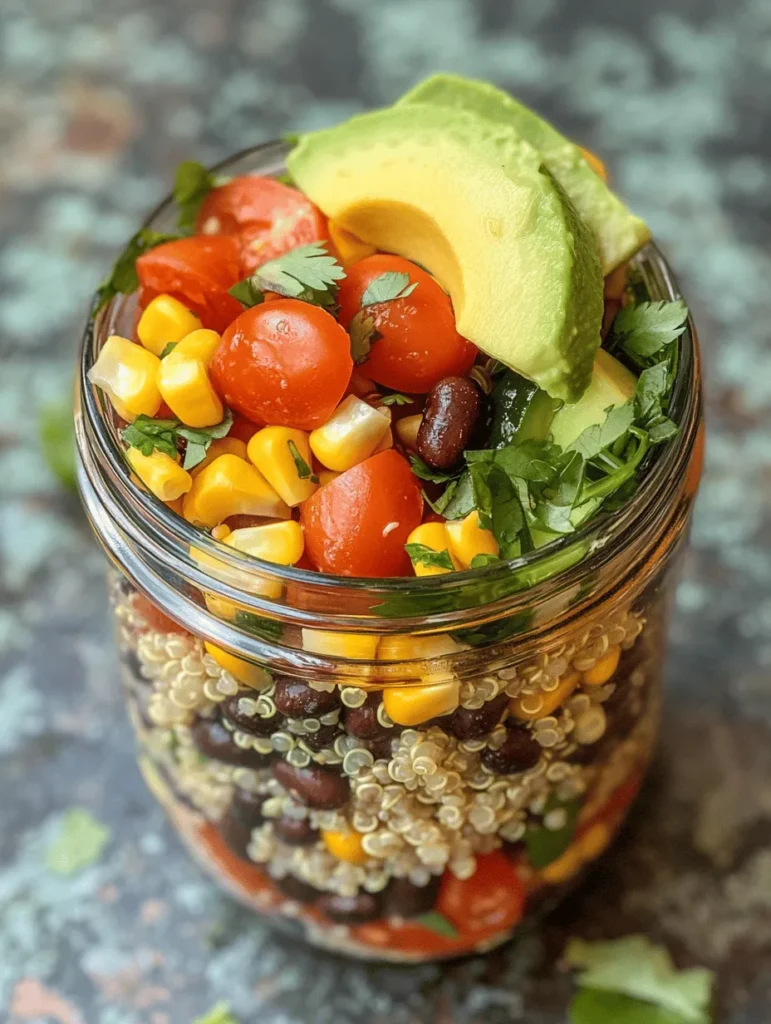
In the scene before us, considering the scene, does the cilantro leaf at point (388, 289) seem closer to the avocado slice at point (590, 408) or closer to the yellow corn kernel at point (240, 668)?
the avocado slice at point (590, 408)

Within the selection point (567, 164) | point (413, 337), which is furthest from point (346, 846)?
point (567, 164)

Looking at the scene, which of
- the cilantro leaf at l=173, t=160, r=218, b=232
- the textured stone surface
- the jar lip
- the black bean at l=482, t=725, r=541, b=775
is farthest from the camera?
the textured stone surface

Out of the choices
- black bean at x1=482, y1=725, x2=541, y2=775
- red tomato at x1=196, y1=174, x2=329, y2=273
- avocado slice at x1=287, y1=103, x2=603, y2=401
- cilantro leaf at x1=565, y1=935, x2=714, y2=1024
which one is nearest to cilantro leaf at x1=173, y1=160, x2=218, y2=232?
red tomato at x1=196, y1=174, x2=329, y2=273

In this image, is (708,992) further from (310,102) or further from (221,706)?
(310,102)

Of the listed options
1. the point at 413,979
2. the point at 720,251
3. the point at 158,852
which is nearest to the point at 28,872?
the point at 158,852

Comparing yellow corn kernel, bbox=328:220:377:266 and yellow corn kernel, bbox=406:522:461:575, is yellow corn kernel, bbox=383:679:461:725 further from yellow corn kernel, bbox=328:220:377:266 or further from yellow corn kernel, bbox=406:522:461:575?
yellow corn kernel, bbox=328:220:377:266

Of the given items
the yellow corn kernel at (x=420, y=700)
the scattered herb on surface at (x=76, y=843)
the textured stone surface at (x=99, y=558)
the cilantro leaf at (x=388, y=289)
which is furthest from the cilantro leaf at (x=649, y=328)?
the scattered herb on surface at (x=76, y=843)

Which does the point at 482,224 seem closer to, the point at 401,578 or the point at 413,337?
the point at 413,337
